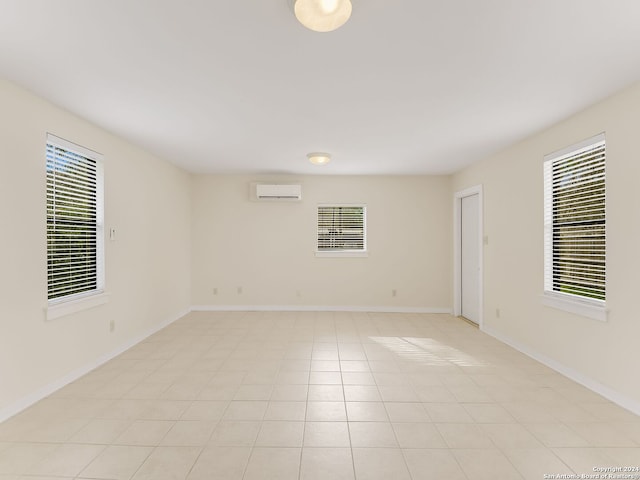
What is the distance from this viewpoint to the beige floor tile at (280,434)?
6.91 ft

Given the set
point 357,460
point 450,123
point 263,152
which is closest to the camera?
point 357,460

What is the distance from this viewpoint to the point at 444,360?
3570mm

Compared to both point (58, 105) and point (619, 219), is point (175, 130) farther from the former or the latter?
point (619, 219)

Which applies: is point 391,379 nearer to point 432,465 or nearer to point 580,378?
point 432,465

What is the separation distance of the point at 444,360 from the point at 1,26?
4.31 meters

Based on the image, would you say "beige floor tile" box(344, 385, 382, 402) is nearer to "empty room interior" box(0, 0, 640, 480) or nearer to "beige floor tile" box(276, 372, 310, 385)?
"empty room interior" box(0, 0, 640, 480)

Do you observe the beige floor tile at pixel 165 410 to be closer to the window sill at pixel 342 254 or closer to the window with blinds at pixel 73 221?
the window with blinds at pixel 73 221

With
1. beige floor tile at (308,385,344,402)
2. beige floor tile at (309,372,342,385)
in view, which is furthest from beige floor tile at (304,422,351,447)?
beige floor tile at (309,372,342,385)

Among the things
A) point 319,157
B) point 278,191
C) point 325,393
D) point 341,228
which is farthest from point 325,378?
point 278,191

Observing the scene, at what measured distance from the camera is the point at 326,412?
2.48m

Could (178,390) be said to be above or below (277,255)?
below

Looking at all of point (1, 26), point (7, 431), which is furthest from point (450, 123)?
point (7, 431)

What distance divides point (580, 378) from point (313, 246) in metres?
4.04

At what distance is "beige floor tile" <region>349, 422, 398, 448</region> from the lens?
2.10 m
